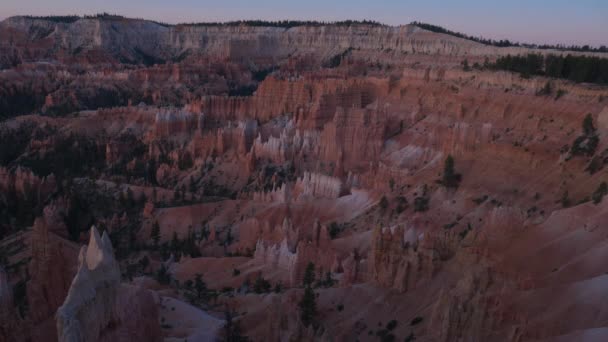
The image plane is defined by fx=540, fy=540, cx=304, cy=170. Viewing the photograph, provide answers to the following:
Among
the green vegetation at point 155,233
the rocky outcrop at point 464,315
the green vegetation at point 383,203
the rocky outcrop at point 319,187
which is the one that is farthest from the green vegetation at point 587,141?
the green vegetation at point 155,233

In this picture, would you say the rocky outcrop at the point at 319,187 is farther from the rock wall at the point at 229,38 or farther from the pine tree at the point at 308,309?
the rock wall at the point at 229,38

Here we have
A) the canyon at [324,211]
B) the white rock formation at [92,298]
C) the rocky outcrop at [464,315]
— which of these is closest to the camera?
the white rock formation at [92,298]

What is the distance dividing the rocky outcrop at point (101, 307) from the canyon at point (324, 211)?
6 cm

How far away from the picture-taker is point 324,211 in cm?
3488

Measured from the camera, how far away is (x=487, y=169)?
30.9 m

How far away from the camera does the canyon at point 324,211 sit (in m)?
15.4

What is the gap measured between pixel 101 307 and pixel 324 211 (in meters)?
22.3

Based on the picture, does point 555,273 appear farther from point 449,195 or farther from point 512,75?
point 512,75

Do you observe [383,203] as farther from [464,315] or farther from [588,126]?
[464,315]

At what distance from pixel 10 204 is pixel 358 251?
2731 cm

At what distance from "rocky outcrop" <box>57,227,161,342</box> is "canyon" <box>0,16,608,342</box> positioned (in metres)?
0.06

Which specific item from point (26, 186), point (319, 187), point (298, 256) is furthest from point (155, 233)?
point (298, 256)

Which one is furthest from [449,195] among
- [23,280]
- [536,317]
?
[23,280]

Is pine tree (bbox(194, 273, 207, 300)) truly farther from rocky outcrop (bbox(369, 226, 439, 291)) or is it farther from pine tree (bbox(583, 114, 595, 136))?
pine tree (bbox(583, 114, 595, 136))
